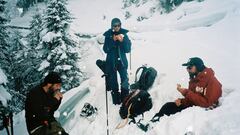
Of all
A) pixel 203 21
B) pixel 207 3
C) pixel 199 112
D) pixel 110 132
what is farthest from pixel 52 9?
pixel 199 112

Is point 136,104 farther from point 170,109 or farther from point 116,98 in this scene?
point 116,98

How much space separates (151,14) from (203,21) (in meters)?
13.1

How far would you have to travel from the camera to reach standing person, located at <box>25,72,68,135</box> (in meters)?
5.68

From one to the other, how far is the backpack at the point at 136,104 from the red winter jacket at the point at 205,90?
1293 millimetres

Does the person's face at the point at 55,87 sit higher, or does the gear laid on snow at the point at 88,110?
the person's face at the point at 55,87

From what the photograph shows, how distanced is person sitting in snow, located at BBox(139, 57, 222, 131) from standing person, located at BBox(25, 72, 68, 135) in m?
2.14

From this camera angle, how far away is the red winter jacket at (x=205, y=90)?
6051 mm

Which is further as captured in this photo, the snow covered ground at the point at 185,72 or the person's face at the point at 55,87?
the person's face at the point at 55,87

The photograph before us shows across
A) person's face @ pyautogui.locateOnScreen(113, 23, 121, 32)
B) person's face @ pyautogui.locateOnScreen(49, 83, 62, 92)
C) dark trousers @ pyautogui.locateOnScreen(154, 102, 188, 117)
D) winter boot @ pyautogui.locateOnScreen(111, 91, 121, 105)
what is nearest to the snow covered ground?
winter boot @ pyautogui.locateOnScreen(111, 91, 121, 105)

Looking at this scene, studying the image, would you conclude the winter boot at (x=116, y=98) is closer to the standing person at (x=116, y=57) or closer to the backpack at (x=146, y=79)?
the standing person at (x=116, y=57)

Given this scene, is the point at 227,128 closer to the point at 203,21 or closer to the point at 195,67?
the point at 195,67

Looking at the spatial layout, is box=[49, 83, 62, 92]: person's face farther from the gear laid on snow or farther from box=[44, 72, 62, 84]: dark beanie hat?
the gear laid on snow

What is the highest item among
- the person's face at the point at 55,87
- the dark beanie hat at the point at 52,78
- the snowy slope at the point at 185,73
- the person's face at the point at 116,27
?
the person's face at the point at 116,27

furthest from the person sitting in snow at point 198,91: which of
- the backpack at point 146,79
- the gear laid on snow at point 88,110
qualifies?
the gear laid on snow at point 88,110
